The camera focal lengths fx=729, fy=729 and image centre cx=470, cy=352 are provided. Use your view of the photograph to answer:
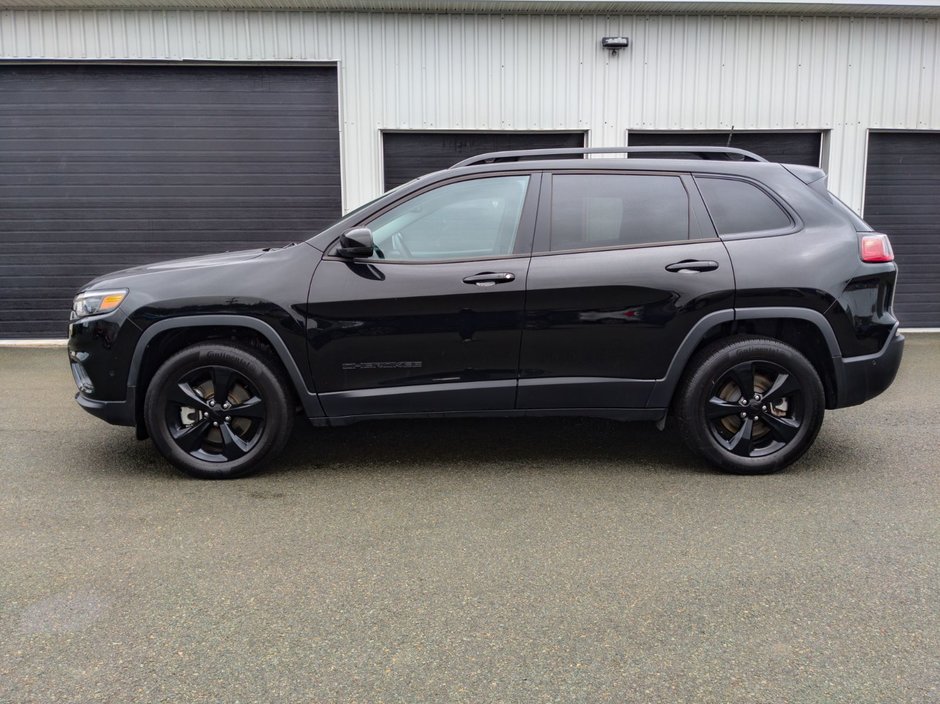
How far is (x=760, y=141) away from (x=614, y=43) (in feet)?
7.48

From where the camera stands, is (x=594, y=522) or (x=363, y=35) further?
(x=363, y=35)

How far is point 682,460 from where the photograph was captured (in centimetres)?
454

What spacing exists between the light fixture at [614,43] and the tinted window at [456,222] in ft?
18.0

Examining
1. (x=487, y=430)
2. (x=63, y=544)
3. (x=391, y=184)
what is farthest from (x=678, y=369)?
(x=391, y=184)

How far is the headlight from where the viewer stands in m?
4.08

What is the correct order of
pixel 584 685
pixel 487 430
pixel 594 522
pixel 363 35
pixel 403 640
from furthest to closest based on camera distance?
pixel 363 35 < pixel 487 430 < pixel 594 522 < pixel 403 640 < pixel 584 685

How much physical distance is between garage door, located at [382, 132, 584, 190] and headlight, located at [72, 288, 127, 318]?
5322mm

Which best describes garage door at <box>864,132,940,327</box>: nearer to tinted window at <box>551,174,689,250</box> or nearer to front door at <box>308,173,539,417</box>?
tinted window at <box>551,174,689,250</box>

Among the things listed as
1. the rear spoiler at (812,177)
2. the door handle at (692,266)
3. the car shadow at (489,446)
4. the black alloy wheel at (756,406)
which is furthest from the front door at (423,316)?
the rear spoiler at (812,177)

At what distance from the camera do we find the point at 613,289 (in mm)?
4055

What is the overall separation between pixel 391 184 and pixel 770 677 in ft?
25.1

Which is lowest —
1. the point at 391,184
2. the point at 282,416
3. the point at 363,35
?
the point at 282,416

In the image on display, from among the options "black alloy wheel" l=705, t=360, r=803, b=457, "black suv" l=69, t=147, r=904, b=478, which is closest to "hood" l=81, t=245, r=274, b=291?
"black suv" l=69, t=147, r=904, b=478

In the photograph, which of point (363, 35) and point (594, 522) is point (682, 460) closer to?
point (594, 522)
